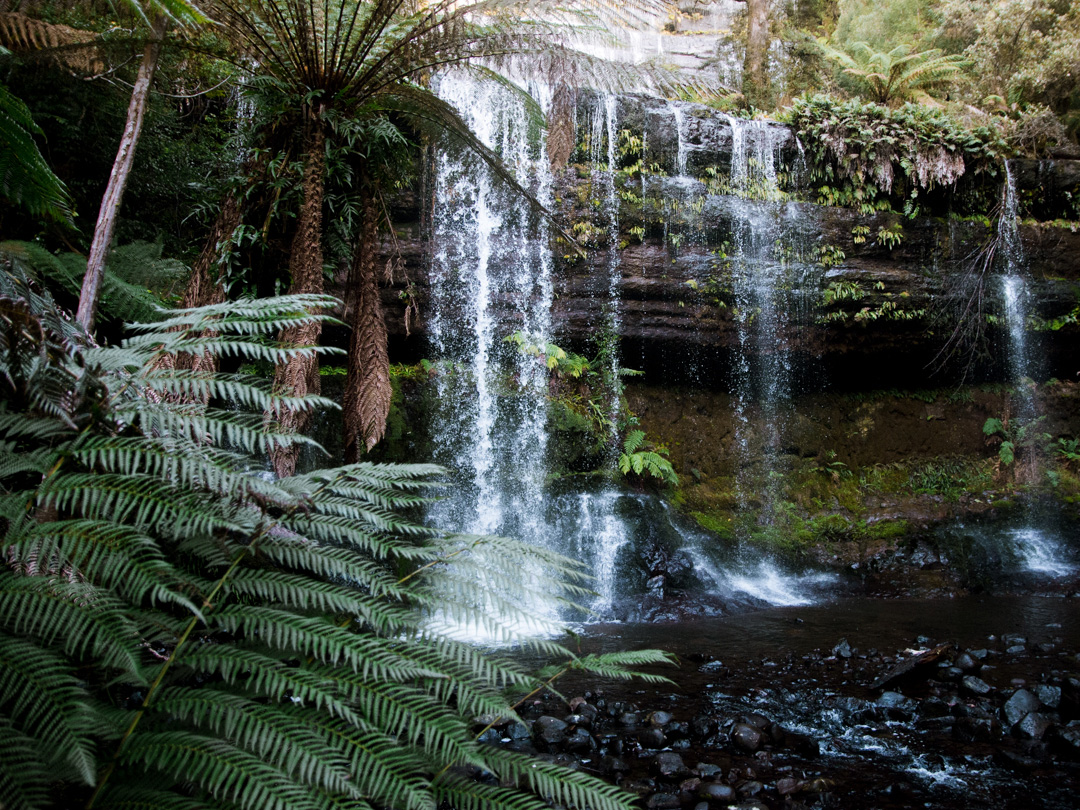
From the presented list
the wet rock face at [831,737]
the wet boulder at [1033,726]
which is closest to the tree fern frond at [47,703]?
the wet rock face at [831,737]

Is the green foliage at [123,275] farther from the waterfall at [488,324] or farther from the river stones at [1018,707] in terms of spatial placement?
the river stones at [1018,707]

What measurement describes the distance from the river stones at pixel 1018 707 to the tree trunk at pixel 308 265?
4.19 meters

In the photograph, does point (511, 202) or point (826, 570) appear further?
point (826, 570)

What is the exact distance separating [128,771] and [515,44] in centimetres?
449

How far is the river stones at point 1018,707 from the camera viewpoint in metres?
3.50

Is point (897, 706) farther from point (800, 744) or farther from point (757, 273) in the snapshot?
point (757, 273)

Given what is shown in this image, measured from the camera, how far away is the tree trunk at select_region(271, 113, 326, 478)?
11.4ft

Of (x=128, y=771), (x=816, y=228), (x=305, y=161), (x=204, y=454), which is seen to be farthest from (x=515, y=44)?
(x=816, y=228)

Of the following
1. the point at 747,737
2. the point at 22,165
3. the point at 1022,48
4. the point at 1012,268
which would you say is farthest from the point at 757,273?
the point at 22,165

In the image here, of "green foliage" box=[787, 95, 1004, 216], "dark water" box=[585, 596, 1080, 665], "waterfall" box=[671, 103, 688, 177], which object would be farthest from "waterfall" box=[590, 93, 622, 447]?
"dark water" box=[585, 596, 1080, 665]

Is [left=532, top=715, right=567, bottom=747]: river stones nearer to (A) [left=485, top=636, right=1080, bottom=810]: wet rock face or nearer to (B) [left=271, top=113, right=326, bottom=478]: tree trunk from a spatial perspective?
(A) [left=485, top=636, right=1080, bottom=810]: wet rock face

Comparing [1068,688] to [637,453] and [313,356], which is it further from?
[637,453]

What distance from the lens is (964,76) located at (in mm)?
11883

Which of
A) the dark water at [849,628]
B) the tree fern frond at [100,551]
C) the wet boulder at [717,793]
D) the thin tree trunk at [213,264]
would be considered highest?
the thin tree trunk at [213,264]
